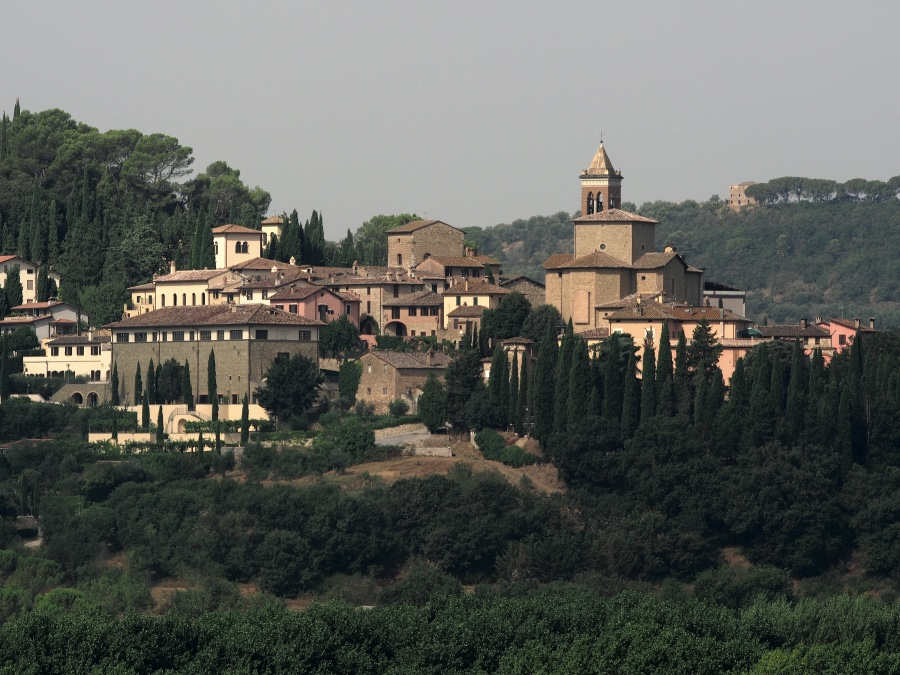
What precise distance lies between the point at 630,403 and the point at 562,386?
7.76ft

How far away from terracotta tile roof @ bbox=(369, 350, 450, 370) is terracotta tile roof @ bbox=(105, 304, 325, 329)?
3.11 m

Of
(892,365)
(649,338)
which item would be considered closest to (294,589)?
(649,338)

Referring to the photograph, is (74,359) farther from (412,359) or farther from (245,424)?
(412,359)

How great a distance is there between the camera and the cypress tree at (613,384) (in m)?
70.3

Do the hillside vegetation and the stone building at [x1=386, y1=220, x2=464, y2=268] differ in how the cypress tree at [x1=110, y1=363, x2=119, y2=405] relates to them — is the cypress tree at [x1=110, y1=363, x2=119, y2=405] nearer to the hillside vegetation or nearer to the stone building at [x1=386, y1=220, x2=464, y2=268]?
the stone building at [x1=386, y1=220, x2=464, y2=268]

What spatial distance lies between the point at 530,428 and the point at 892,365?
12697 millimetres

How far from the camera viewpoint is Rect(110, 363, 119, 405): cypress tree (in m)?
76.8

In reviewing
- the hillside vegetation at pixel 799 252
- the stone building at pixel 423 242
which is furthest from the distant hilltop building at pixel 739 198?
the stone building at pixel 423 242

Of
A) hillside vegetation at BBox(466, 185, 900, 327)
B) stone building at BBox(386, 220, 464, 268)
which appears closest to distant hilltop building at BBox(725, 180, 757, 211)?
hillside vegetation at BBox(466, 185, 900, 327)

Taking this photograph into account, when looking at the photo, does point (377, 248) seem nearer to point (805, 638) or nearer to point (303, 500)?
point (303, 500)

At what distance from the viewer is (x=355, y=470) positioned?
70.7 metres

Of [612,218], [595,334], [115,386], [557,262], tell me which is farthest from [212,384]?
[612,218]

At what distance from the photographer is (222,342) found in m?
76.1

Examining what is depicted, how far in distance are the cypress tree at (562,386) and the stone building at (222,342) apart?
33.8 ft
